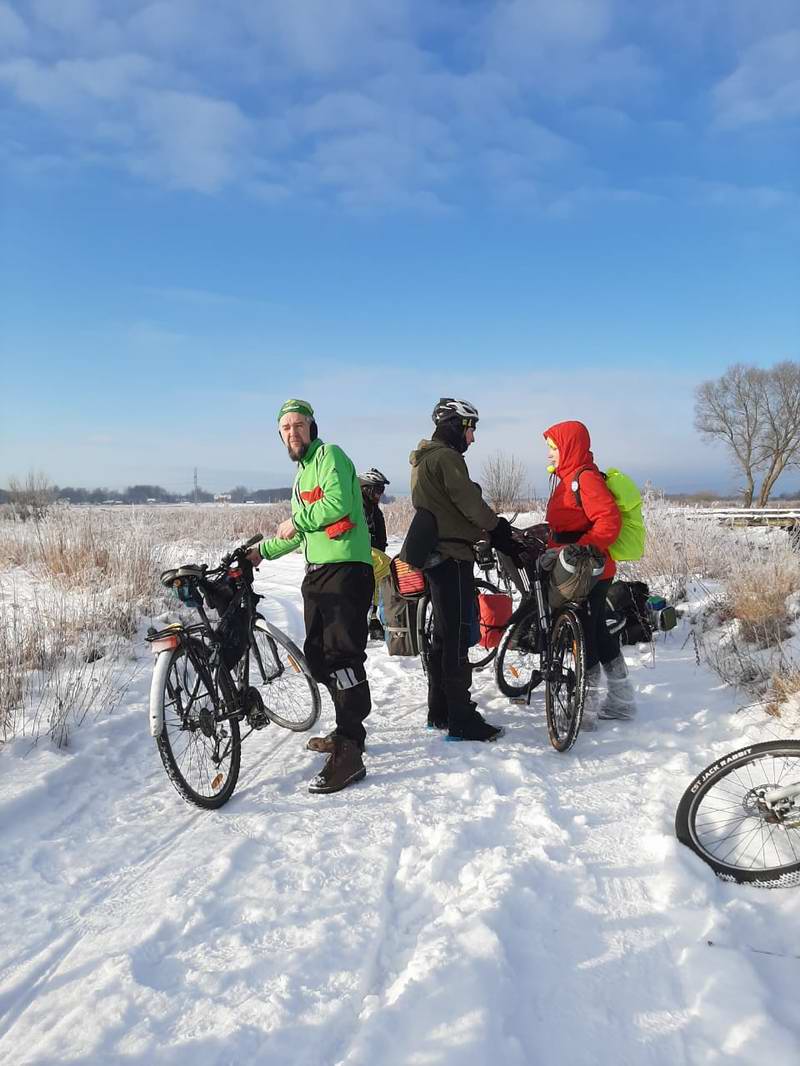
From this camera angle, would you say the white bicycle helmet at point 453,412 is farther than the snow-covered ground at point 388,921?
Yes

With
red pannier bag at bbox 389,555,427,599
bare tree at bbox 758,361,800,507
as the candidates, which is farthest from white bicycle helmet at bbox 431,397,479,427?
bare tree at bbox 758,361,800,507

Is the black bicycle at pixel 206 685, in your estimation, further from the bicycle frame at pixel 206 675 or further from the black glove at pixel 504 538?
the black glove at pixel 504 538

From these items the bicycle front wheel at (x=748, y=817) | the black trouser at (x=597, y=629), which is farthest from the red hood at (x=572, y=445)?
the bicycle front wheel at (x=748, y=817)

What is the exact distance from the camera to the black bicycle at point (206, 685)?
3193 millimetres

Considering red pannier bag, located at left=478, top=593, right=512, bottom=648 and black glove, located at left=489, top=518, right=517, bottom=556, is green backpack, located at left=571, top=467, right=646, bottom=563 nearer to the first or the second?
black glove, located at left=489, top=518, right=517, bottom=556

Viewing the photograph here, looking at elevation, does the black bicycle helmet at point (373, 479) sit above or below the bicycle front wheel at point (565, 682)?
above

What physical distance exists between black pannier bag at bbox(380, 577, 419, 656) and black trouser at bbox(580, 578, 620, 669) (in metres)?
1.26

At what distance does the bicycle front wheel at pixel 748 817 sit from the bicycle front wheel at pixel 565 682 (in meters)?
1.08

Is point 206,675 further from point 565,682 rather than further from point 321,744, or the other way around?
point 565,682

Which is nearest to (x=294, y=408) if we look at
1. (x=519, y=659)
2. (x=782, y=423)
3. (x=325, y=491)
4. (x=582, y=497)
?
(x=325, y=491)

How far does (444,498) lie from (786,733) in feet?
8.78

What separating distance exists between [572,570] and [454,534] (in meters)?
0.80

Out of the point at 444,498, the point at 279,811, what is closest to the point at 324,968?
the point at 279,811

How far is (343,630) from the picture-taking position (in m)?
3.60
